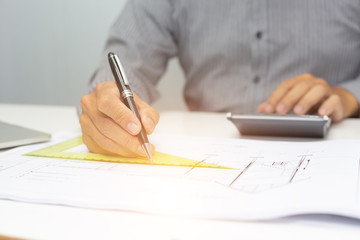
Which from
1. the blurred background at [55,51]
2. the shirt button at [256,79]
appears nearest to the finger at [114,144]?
the shirt button at [256,79]

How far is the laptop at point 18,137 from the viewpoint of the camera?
0.53 meters

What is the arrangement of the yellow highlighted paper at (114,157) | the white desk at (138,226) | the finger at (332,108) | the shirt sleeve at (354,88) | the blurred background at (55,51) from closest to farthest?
the white desk at (138,226) < the yellow highlighted paper at (114,157) < the finger at (332,108) < the shirt sleeve at (354,88) < the blurred background at (55,51)

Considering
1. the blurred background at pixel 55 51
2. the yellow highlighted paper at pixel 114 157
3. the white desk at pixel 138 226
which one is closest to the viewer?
the white desk at pixel 138 226

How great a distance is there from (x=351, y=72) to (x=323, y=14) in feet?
0.56

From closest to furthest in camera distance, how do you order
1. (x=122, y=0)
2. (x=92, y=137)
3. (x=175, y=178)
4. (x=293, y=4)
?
(x=175, y=178) → (x=92, y=137) → (x=293, y=4) → (x=122, y=0)

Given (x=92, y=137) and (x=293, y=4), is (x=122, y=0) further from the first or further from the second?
(x=92, y=137)

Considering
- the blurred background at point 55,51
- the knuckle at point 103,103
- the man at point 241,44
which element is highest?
the blurred background at point 55,51

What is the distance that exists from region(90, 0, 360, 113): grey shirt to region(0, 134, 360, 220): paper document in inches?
18.6

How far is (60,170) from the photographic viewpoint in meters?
0.41

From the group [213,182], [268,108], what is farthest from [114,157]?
[268,108]

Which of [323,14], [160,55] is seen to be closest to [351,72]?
[323,14]

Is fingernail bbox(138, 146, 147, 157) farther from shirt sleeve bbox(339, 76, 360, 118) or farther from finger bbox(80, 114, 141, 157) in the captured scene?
shirt sleeve bbox(339, 76, 360, 118)

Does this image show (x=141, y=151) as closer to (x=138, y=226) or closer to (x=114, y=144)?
(x=114, y=144)

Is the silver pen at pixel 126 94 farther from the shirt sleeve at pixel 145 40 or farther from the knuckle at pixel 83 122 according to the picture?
the shirt sleeve at pixel 145 40
